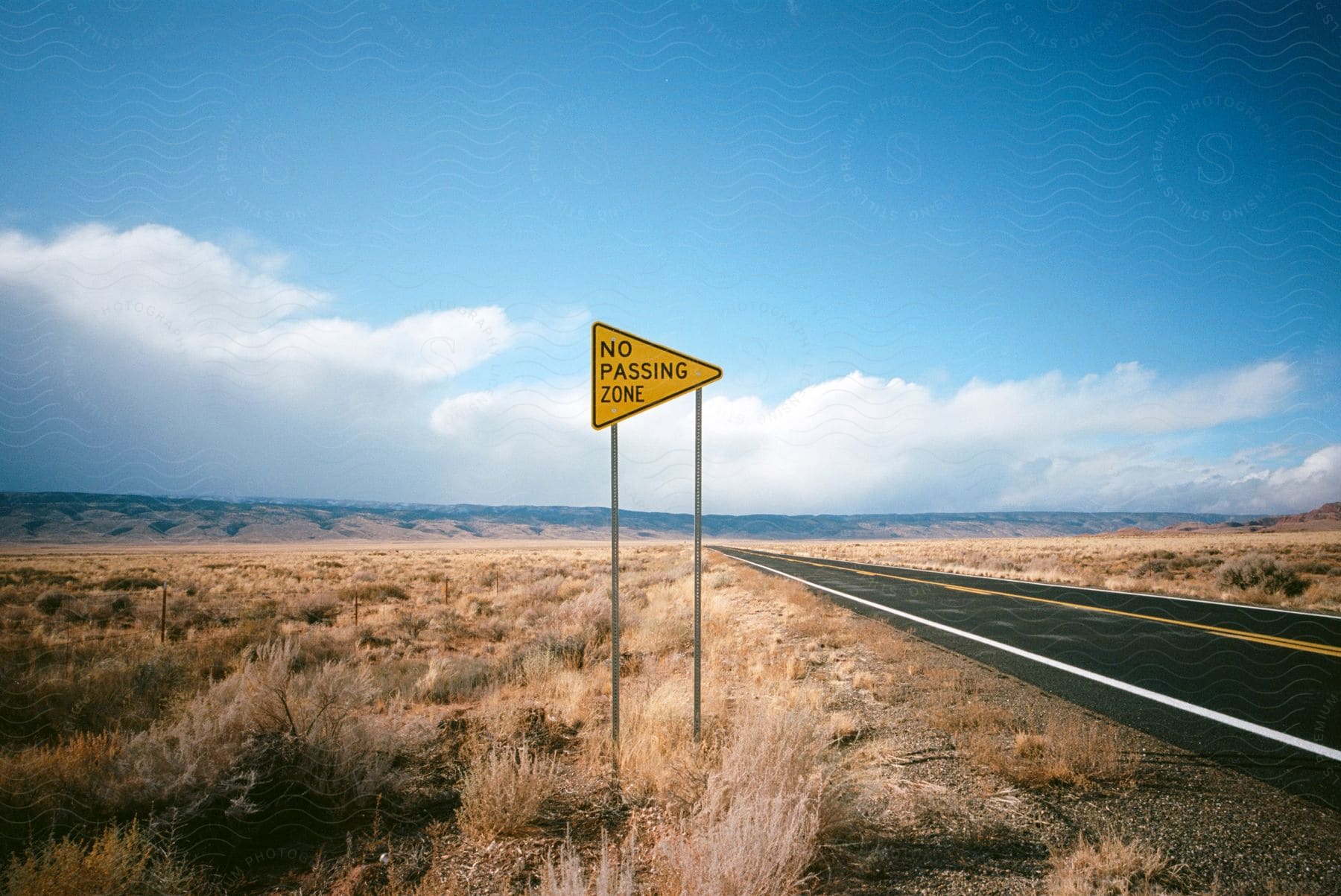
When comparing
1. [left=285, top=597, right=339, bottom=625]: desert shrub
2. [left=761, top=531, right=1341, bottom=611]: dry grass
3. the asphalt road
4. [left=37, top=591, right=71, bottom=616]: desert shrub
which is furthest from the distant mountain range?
[left=761, top=531, right=1341, bottom=611]: dry grass

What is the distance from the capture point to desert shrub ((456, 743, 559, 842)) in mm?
3537

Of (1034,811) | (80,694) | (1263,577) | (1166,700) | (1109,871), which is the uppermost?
(1109,871)

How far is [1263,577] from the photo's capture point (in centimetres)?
1502

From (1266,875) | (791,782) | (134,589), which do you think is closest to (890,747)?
(791,782)

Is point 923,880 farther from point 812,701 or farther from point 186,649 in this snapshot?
point 186,649

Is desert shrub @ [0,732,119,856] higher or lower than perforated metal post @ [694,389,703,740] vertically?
lower

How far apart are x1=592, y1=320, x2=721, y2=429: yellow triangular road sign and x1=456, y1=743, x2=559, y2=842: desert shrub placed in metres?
2.53

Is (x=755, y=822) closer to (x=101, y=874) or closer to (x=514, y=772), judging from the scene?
(x=514, y=772)

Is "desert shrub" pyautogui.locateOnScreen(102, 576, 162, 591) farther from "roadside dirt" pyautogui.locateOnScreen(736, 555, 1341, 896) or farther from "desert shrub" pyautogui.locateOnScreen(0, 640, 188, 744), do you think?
"roadside dirt" pyautogui.locateOnScreen(736, 555, 1341, 896)

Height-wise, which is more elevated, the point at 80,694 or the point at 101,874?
the point at 101,874

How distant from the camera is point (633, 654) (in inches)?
340

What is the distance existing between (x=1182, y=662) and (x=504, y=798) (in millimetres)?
8349

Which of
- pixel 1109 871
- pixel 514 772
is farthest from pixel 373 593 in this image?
pixel 1109 871

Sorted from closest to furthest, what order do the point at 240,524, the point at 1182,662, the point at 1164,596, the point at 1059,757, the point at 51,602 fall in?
the point at 1059,757 < the point at 1182,662 < the point at 1164,596 < the point at 51,602 < the point at 240,524
